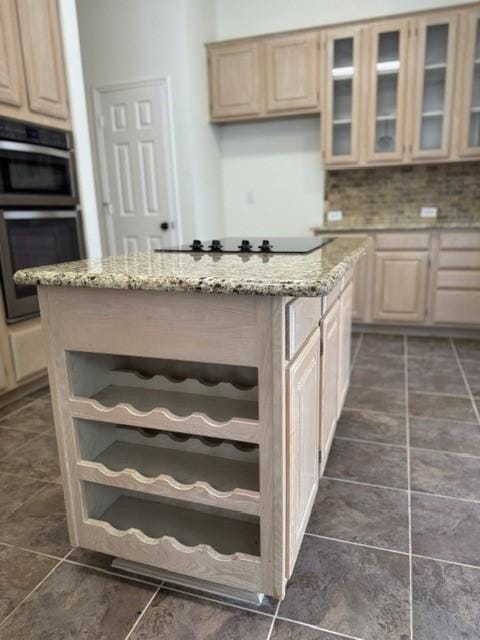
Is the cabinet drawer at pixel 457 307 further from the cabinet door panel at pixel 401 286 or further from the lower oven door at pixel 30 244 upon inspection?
the lower oven door at pixel 30 244

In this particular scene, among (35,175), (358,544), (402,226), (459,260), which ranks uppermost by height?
(35,175)

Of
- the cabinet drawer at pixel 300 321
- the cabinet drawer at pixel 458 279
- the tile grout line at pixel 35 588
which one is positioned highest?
the cabinet drawer at pixel 300 321

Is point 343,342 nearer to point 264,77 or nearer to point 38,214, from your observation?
point 38,214

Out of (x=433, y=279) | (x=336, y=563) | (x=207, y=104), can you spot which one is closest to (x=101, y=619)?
(x=336, y=563)

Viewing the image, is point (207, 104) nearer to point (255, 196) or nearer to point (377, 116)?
point (255, 196)

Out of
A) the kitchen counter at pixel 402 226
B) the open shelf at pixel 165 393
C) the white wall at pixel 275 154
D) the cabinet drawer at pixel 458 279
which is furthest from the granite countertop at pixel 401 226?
the open shelf at pixel 165 393

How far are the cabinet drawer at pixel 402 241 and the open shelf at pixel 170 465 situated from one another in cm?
271

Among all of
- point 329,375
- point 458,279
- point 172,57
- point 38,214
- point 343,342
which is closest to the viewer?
point 329,375

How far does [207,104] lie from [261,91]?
50cm

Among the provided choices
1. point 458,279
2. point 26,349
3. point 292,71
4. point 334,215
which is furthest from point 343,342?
point 292,71

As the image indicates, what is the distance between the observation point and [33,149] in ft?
8.31

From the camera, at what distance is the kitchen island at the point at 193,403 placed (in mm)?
1056

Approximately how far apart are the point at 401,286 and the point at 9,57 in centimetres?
302

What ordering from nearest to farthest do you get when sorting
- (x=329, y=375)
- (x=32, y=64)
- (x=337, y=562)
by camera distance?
(x=337, y=562) → (x=329, y=375) → (x=32, y=64)
